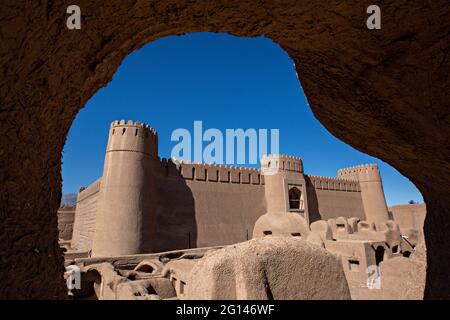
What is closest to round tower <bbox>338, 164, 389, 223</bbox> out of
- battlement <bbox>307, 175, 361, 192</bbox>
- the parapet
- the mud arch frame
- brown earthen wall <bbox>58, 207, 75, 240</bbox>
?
the parapet

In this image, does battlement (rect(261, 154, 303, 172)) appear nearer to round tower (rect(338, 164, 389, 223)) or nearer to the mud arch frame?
round tower (rect(338, 164, 389, 223))

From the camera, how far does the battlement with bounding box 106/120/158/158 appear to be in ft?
46.5

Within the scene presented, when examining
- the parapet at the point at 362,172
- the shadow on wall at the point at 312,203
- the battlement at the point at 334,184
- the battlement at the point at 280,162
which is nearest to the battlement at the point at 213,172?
the battlement at the point at 280,162

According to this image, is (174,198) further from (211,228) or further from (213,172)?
(213,172)

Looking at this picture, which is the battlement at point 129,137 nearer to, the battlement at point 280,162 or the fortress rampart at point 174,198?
the fortress rampart at point 174,198

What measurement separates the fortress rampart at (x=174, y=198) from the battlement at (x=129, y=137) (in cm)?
5

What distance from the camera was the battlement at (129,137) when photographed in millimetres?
14164

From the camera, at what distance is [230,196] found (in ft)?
62.4

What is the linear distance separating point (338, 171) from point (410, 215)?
9.45m

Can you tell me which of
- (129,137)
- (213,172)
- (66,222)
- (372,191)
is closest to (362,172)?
(372,191)

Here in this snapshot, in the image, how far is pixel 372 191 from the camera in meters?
27.4

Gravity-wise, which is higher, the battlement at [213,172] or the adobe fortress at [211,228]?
the battlement at [213,172]
